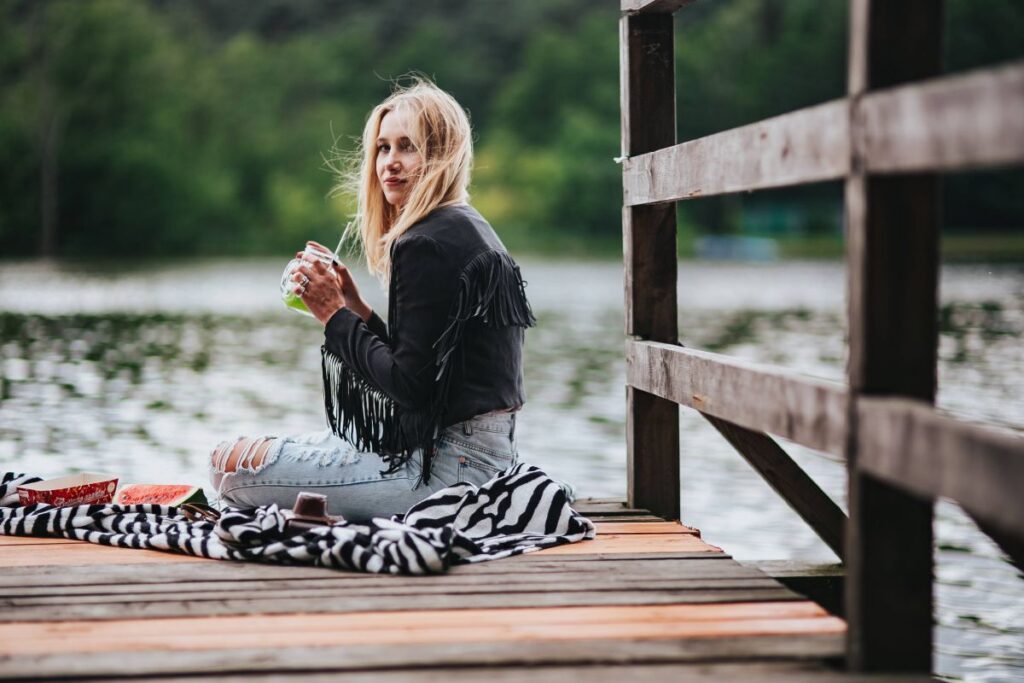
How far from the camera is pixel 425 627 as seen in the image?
2740 millimetres

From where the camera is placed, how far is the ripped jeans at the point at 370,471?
3695 millimetres

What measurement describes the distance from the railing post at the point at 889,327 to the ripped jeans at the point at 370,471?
4.60 ft

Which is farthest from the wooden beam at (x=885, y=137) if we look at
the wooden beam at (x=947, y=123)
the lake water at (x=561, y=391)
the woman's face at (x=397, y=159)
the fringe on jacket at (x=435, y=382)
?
the lake water at (x=561, y=391)

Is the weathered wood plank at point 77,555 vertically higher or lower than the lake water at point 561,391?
higher

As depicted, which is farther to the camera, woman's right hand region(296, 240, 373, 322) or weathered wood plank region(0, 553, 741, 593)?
woman's right hand region(296, 240, 373, 322)

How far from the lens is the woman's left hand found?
12.1 feet

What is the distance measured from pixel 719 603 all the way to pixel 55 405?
9.73 m

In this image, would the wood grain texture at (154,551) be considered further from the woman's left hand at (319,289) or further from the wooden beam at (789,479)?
the woman's left hand at (319,289)

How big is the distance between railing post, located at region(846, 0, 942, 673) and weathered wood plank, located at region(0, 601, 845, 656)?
0.24 m

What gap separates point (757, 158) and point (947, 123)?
2.89 ft

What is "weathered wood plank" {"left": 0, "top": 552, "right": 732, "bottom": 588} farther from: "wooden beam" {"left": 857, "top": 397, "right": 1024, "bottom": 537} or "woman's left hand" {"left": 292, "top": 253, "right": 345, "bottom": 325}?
"wooden beam" {"left": 857, "top": 397, "right": 1024, "bottom": 537}

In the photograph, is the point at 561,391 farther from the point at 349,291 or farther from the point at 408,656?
the point at 408,656

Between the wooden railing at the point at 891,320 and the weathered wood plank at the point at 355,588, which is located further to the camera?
the weathered wood plank at the point at 355,588

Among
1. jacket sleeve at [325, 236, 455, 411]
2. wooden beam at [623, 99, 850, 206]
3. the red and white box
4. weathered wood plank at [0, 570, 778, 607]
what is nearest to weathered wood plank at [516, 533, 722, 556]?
weathered wood plank at [0, 570, 778, 607]
